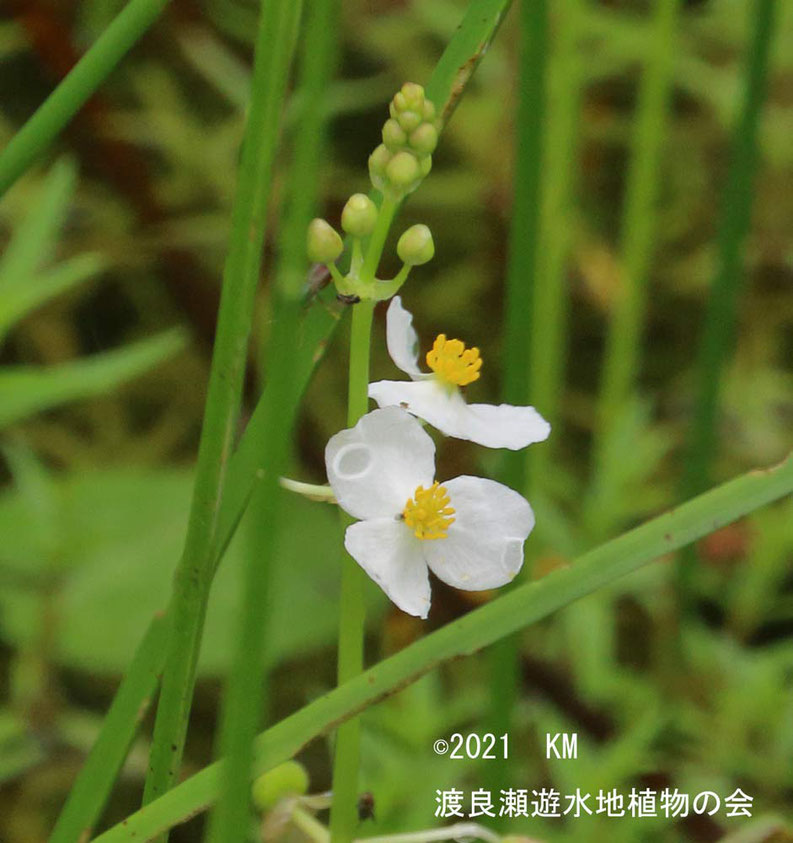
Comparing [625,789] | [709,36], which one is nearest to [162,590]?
[625,789]

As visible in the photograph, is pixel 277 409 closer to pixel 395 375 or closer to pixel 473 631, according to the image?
pixel 473 631

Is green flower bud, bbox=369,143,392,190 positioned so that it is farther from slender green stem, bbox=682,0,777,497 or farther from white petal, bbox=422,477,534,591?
slender green stem, bbox=682,0,777,497

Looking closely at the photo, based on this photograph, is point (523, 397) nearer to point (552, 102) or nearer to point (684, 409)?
point (552, 102)

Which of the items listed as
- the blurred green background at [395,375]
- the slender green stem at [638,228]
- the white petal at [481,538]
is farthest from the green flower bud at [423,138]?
the slender green stem at [638,228]

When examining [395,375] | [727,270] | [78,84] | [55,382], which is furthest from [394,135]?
[395,375]

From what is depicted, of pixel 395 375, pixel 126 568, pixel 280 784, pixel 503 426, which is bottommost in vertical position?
pixel 280 784

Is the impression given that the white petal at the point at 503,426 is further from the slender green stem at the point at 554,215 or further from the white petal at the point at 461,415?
the slender green stem at the point at 554,215

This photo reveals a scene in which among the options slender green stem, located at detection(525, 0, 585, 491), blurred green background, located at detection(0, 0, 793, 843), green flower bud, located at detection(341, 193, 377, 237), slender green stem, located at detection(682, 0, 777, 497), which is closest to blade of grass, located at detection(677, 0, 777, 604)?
slender green stem, located at detection(682, 0, 777, 497)
